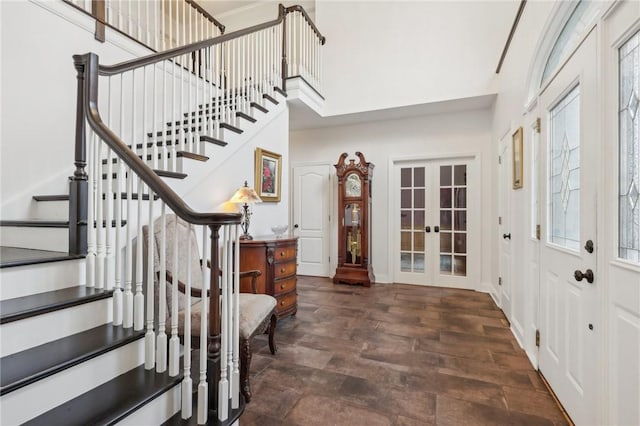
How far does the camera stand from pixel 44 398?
110 cm

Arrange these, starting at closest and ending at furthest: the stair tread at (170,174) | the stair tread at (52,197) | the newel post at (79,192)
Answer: the newel post at (79,192) → the stair tread at (52,197) → the stair tread at (170,174)

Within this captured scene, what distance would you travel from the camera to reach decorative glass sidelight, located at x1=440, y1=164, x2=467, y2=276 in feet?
14.9

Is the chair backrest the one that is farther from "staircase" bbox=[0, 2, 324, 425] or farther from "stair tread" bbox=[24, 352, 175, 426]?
"stair tread" bbox=[24, 352, 175, 426]

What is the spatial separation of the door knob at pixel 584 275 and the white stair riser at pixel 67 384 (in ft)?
7.34

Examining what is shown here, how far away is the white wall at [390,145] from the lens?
4.39 metres

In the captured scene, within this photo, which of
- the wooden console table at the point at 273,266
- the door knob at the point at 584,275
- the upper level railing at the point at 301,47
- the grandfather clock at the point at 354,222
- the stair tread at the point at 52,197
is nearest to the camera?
the door knob at the point at 584,275

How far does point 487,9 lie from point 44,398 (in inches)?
215

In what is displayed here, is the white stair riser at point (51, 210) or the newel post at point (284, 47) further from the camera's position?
the newel post at point (284, 47)

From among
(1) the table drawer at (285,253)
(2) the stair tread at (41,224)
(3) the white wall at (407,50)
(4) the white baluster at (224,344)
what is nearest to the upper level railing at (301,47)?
(3) the white wall at (407,50)

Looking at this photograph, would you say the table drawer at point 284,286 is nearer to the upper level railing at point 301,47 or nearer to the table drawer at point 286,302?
the table drawer at point 286,302

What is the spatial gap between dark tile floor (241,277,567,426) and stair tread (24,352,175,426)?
0.63 meters

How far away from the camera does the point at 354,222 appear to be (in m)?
4.88

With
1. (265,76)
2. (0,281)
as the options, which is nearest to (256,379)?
(0,281)

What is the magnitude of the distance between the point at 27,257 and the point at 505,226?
412 centimetres
